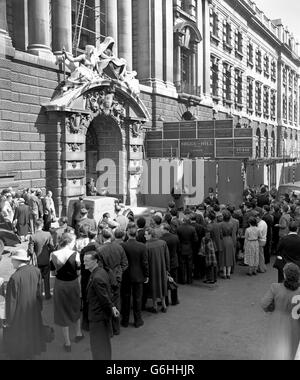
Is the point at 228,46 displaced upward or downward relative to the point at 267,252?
upward

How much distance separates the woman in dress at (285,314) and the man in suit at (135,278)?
2674mm

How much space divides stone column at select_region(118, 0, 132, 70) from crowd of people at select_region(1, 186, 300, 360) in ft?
42.3

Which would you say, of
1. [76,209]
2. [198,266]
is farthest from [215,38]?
[198,266]

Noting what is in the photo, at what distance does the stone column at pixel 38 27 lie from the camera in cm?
1691

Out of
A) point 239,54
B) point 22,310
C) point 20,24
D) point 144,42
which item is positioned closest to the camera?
point 22,310

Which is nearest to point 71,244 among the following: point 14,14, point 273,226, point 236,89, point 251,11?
point 273,226

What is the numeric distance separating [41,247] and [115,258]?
A: 6.35ft

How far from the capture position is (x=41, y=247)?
829cm

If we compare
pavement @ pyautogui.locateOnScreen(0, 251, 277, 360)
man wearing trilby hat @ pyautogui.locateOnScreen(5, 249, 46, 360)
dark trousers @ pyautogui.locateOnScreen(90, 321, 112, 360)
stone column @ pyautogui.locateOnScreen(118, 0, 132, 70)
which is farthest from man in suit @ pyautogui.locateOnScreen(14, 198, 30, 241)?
stone column @ pyautogui.locateOnScreen(118, 0, 132, 70)

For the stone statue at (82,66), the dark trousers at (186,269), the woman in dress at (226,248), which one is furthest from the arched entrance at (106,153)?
the dark trousers at (186,269)

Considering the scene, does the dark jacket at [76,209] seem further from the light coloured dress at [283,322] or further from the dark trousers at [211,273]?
the light coloured dress at [283,322]

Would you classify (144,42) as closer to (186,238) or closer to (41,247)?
(186,238)
